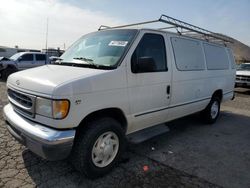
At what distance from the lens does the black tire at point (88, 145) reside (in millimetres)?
2912

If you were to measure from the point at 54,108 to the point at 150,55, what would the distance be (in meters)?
1.91

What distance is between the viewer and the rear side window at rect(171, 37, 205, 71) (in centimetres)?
434

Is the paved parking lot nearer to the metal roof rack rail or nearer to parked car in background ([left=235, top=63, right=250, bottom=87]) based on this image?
the metal roof rack rail

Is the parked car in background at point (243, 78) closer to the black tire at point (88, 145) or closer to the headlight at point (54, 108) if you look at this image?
the black tire at point (88, 145)

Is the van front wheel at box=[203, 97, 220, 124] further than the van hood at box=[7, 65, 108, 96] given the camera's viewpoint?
Yes

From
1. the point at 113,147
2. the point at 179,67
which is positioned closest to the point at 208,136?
the point at 179,67

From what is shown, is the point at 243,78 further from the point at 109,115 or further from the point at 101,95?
the point at 101,95

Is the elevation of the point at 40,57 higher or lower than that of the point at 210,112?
higher

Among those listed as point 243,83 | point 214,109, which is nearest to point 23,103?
point 214,109

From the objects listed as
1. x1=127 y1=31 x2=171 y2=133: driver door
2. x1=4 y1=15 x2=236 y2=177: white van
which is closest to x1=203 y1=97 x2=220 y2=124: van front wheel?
x1=4 y1=15 x2=236 y2=177: white van

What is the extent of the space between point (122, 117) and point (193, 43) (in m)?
2.71

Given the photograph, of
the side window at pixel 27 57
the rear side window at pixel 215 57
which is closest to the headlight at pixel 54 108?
the rear side window at pixel 215 57

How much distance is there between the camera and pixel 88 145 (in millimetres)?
2926

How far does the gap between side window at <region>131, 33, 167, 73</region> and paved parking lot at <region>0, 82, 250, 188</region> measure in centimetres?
154
